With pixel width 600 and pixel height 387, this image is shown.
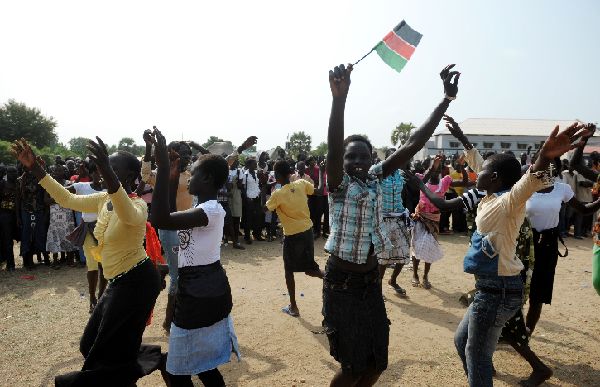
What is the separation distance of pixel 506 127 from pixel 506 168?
5765 cm

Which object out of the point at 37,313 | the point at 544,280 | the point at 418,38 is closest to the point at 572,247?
the point at 544,280

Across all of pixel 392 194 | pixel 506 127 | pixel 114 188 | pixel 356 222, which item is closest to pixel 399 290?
pixel 392 194

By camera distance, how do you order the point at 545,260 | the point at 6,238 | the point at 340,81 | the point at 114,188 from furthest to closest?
the point at 6,238 → the point at 545,260 → the point at 114,188 → the point at 340,81

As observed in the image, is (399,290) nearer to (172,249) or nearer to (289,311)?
(289,311)

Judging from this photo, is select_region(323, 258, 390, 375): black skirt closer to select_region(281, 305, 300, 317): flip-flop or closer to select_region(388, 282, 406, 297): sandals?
select_region(281, 305, 300, 317): flip-flop

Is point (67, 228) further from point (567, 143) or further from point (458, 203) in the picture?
point (567, 143)

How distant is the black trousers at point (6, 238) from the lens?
811 cm

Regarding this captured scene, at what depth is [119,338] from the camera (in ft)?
9.71

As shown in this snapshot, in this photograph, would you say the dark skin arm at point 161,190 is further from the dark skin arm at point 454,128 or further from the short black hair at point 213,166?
the dark skin arm at point 454,128

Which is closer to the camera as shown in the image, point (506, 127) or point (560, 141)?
point (560, 141)

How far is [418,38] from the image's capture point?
328 centimetres

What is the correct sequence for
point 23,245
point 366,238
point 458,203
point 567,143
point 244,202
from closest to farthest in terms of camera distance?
point 567,143 < point 366,238 < point 458,203 < point 23,245 < point 244,202

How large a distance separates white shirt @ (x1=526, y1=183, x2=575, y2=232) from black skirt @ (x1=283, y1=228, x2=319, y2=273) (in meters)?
2.56

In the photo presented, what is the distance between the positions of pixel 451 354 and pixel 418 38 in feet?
10.7
